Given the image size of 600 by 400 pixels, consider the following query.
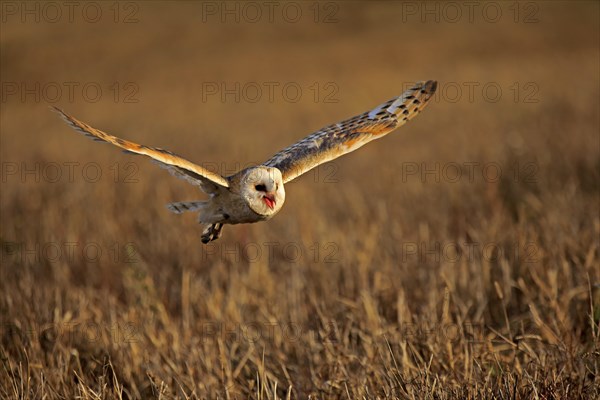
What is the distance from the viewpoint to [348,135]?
356 cm

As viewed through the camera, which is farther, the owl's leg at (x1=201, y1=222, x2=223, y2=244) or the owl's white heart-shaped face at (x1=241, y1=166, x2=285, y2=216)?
the owl's leg at (x1=201, y1=222, x2=223, y2=244)

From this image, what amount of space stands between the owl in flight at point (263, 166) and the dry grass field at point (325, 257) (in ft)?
2.73

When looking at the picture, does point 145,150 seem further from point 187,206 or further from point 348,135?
point 348,135

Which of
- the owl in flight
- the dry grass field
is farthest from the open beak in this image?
the dry grass field

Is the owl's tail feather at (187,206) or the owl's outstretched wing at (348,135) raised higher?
the owl's outstretched wing at (348,135)

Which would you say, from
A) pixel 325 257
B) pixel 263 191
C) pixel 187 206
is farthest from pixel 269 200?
pixel 325 257

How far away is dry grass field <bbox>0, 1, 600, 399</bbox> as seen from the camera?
3.79 metres

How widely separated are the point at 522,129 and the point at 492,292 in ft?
16.5

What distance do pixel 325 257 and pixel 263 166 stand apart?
9.30ft

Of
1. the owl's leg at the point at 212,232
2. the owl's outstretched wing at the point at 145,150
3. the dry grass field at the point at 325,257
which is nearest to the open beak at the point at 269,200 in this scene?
the owl's outstretched wing at the point at 145,150

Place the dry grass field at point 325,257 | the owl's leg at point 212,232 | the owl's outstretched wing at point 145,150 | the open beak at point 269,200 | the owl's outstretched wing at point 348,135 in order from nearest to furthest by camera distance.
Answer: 1. the owl's outstretched wing at point 145,150
2. the open beak at point 269,200
3. the owl's leg at point 212,232
4. the owl's outstretched wing at point 348,135
5. the dry grass field at point 325,257

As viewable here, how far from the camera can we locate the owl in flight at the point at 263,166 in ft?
9.00

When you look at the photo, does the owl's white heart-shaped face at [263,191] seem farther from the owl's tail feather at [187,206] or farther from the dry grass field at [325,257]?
the dry grass field at [325,257]

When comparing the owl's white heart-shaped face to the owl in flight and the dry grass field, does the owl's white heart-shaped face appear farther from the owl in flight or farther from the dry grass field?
the dry grass field
